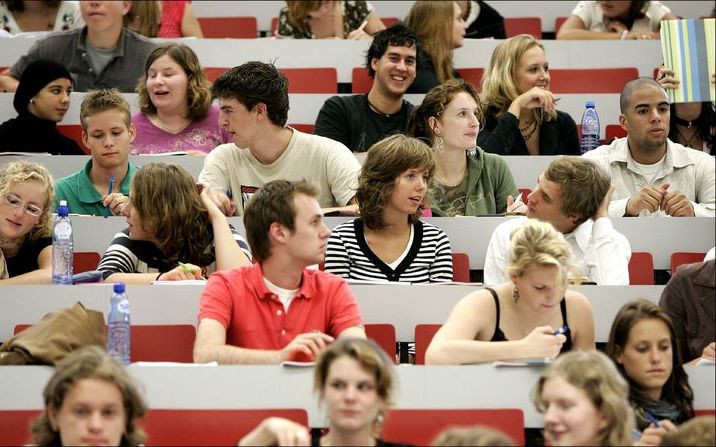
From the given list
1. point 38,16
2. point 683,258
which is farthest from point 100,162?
point 38,16

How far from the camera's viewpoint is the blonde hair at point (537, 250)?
3906mm

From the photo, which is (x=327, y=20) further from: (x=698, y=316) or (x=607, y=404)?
(x=607, y=404)

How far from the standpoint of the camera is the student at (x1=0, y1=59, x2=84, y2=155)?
601cm

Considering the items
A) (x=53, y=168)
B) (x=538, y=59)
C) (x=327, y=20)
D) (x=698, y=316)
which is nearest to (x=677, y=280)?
(x=698, y=316)

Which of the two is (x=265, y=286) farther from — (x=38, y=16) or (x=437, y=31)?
(x=38, y=16)

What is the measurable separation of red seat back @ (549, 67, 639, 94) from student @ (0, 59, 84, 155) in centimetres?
228

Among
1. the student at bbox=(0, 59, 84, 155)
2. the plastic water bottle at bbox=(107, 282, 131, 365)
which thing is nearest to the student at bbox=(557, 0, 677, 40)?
the student at bbox=(0, 59, 84, 155)

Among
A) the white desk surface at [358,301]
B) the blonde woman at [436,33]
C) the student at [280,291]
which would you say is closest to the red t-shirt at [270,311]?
the student at [280,291]

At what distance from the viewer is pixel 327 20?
7.27 metres

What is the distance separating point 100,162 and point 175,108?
26.8 inches

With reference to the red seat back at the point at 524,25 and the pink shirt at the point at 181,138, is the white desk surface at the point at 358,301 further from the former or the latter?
the red seat back at the point at 524,25

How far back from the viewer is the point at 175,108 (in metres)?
5.98

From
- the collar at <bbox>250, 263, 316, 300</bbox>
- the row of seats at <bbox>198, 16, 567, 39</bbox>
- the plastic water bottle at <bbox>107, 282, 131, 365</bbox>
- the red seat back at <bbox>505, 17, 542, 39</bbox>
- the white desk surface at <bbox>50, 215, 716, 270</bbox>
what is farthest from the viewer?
the red seat back at <bbox>505, 17, 542, 39</bbox>

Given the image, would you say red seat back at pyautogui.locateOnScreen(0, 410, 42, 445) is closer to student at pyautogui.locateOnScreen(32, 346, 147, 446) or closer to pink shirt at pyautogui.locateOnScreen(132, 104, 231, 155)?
student at pyautogui.locateOnScreen(32, 346, 147, 446)
